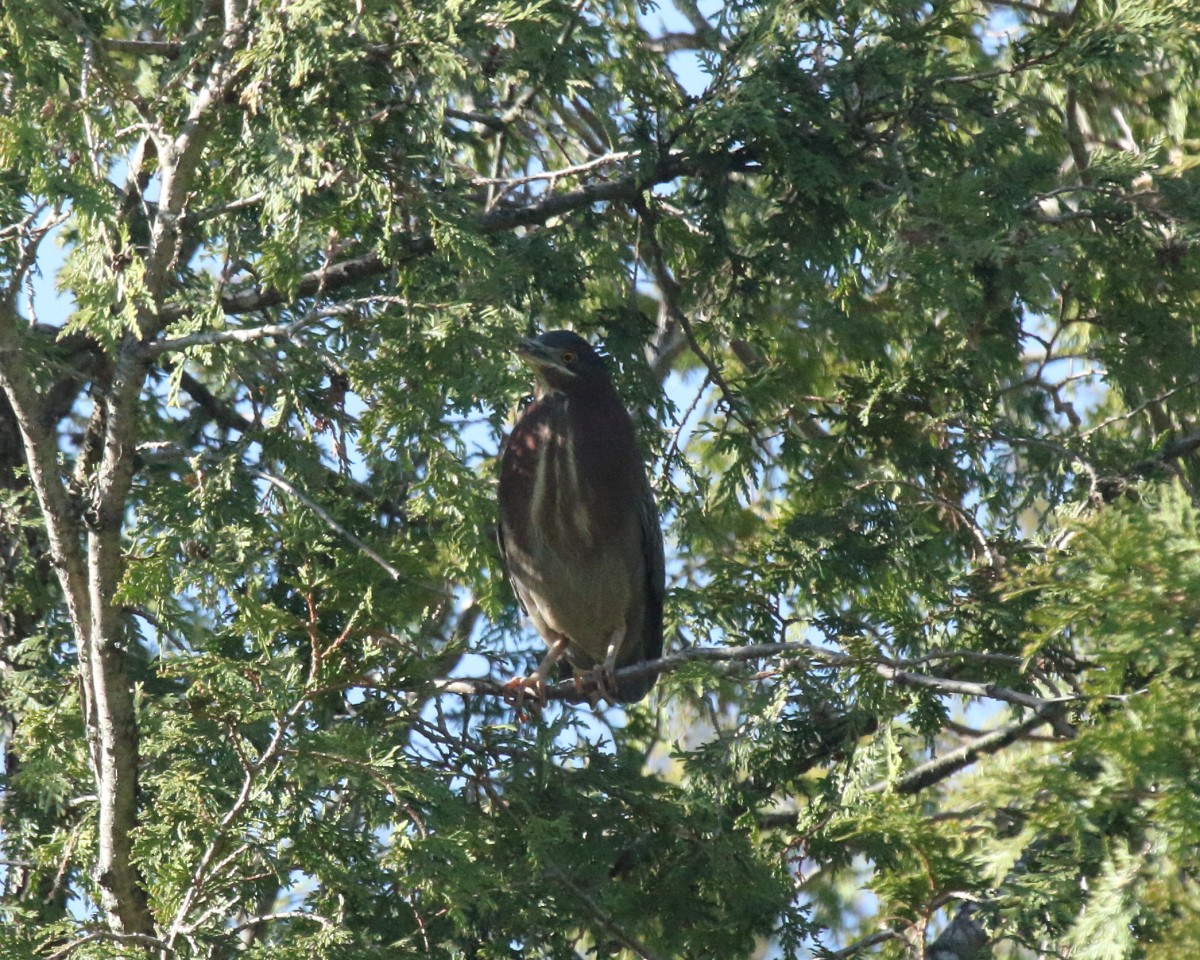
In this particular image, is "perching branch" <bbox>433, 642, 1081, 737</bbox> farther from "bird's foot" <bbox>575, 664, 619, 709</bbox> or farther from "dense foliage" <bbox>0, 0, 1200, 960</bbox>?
"bird's foot" <bbox>575, 664, 619, 709</bbox>

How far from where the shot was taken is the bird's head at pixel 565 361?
238 inches

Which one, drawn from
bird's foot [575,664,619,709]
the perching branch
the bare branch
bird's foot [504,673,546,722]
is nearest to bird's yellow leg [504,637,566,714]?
bird's foot [504,673,546,722]

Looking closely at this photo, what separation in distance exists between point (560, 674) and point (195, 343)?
333 centimetres

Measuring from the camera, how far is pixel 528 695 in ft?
19.2

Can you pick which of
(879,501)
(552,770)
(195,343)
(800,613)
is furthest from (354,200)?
(800,613)

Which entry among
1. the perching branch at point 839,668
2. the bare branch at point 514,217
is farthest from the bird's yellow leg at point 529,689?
the bare branch at point 514,217

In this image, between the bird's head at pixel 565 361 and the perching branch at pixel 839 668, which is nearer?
the perching branch at pixel 839 668

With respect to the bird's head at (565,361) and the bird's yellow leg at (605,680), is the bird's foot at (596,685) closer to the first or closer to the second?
the bird's yellow leg at (605,680)

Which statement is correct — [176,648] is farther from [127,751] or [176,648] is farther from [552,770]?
[552,770]

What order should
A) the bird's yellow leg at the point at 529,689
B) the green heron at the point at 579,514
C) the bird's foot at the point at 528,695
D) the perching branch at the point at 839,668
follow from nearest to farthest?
the perching branch at the point at 839,668 < the bird's yellow leg at the point at 529,689 < the bird's foot at the point at 528,695 < the green heron at the point at 579,514

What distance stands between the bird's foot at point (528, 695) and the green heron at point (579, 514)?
0.93 feet

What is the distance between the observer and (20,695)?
210 inches

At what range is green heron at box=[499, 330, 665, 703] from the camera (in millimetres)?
6164

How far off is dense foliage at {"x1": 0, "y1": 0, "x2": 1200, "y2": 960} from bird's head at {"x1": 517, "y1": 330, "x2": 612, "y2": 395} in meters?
0.13
